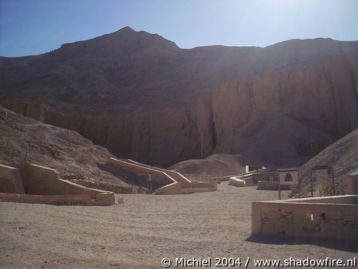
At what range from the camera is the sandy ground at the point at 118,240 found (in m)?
7.04

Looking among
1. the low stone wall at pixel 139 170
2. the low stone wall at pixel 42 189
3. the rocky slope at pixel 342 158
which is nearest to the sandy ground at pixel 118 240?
the low stone wall at pixel 42 189

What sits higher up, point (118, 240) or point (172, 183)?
point (172, 183)

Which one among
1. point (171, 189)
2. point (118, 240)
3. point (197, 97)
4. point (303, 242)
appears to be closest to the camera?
point (303, 242)

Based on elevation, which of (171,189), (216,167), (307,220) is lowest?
(307,220)

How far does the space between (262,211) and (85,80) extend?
87.2 metres

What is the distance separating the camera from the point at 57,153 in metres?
25.2

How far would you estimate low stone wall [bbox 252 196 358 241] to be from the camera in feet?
27.2

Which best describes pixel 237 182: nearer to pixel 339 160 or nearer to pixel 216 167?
pixel 216 167

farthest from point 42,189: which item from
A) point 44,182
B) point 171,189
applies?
point 171,189

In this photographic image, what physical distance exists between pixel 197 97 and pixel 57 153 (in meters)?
43.6

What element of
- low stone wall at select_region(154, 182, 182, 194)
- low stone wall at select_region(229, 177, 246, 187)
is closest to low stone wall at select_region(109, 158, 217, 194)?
low stone wall at select_region(154, 182, 182, 194)

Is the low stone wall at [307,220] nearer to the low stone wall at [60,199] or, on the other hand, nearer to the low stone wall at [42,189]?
the low stone wall at [60,199]

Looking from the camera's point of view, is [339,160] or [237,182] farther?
[237,182]

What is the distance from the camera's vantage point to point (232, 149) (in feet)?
168
